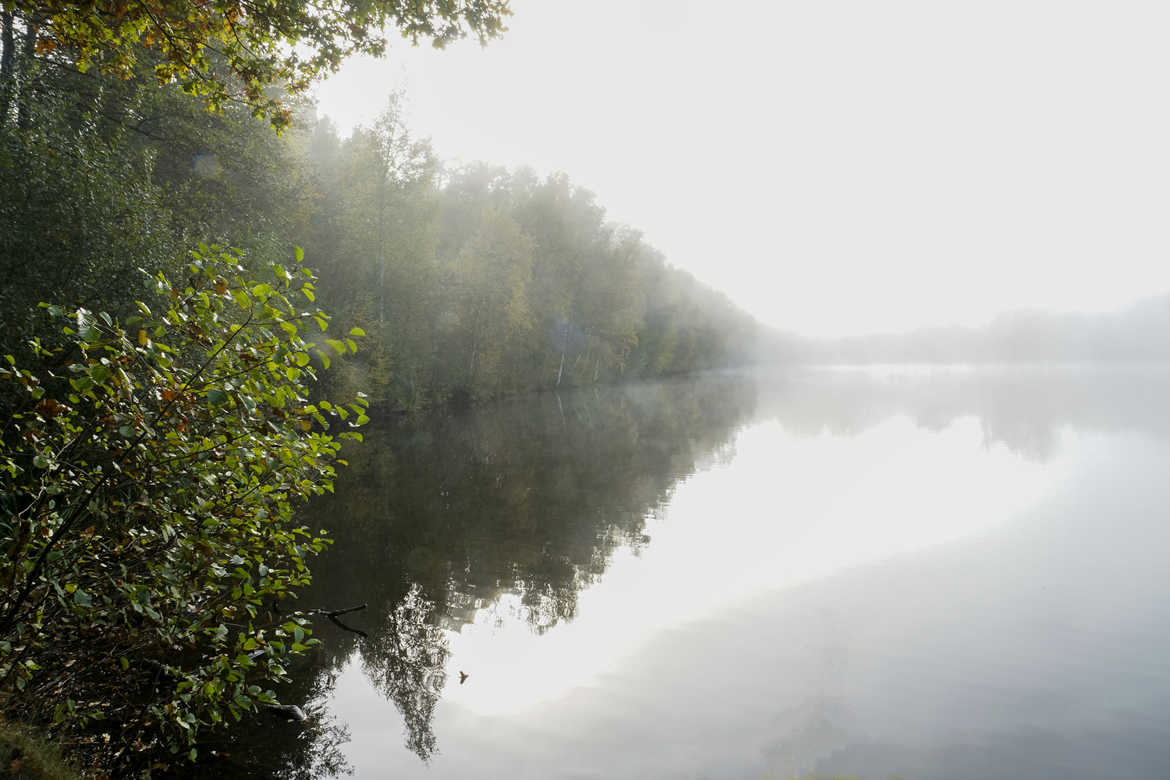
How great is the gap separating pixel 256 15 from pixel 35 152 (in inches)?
395

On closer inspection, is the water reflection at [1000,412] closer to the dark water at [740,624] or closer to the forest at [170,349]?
the dark water at [740,624]

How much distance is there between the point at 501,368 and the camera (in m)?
55.9

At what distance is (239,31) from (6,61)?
1562cm

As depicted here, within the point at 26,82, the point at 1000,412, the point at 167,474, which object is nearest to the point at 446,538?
the point at 167,474

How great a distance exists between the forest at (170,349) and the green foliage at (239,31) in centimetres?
3

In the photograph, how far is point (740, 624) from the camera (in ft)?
36.4

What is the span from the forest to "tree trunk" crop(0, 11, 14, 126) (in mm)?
97

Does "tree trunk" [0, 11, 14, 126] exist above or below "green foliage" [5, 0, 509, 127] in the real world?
above

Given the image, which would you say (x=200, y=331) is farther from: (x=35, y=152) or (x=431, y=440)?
(x=431, y=440)

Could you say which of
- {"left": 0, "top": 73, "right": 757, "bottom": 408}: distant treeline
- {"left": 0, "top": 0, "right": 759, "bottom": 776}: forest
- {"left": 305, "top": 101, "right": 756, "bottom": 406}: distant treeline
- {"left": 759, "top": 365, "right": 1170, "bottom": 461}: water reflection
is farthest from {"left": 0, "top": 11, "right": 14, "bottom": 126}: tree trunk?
{"left": 759, "top": 365, "right": 1170, "bottom": 461}: water reflection

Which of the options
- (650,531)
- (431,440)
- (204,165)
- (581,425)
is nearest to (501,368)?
(581,425)

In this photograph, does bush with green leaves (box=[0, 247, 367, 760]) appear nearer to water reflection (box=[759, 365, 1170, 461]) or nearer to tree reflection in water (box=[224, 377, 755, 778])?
tree reflection in water (box=[224, 377, 755, 778])

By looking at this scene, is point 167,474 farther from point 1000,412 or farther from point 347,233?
point 1000,412

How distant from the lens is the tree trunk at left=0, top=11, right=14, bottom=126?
1414cm
